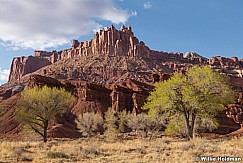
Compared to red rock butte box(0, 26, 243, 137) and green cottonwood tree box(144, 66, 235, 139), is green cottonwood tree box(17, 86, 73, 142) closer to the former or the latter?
green cottonwood tree box(144, 66, 235, 139)

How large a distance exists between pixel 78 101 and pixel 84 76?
4136 centimetres

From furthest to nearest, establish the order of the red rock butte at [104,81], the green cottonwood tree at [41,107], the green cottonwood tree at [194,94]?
the red rock butte at [104,81] < the green cottonwood tree at [41,107] < the green cottonwood tree at [194,94]

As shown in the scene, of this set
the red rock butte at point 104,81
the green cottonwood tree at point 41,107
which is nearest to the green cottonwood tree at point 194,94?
the green cottonwood tree at point 41,107

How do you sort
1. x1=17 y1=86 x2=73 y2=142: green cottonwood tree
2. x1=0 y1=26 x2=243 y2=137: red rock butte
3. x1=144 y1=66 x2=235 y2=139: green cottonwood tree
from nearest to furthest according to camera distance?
x1=144 y1=66 x2=235 y2=139: green cottonwood tree
x1=17 y1=86 x2=73 y2=142: green cottonwood tree
x1=0 y1=26 x2=243 y2=137: red rock butte

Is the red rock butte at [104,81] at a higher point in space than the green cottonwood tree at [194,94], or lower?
higher

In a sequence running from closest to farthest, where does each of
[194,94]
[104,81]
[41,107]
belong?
[194,94] < [41,107] < [104,81]

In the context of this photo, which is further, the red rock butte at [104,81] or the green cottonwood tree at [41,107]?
the red rock butte at [104,81]

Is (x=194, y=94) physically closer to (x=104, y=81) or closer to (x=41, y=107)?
(x=41, y=107)

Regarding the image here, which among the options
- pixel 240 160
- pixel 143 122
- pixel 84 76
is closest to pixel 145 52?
pixel 84 76

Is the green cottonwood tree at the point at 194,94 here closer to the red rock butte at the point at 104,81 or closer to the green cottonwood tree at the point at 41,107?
the green cottonwood tree at the point at 41,107

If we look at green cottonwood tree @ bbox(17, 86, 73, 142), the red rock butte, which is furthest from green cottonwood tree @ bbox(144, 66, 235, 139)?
the red rock butte

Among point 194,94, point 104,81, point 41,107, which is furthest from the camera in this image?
point 104,81

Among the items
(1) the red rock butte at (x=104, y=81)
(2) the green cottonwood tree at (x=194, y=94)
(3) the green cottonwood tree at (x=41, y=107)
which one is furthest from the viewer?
(1) the red rock butte at (x=104, y=81)

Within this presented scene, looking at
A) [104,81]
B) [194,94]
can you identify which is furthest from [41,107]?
[104,81]
